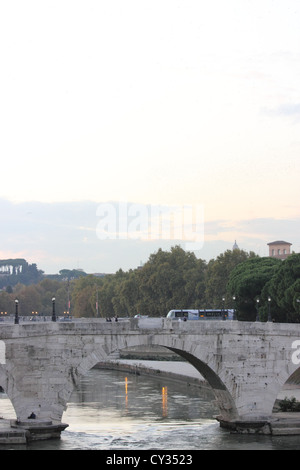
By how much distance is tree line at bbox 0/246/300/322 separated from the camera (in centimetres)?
6338

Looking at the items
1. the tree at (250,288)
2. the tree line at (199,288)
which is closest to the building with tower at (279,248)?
the tree line at (199,288)

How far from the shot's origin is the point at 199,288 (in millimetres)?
94312

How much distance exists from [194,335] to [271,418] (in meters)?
4.74

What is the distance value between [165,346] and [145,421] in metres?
6.25

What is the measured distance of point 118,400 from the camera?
5316 cm

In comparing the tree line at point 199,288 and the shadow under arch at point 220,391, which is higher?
the tree line at point 199,288

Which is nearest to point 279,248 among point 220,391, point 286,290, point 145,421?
point 286,290

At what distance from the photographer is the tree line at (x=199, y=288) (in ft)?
208

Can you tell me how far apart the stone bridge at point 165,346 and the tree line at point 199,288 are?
8082mm

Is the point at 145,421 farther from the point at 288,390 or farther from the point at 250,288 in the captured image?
the point at 250,288

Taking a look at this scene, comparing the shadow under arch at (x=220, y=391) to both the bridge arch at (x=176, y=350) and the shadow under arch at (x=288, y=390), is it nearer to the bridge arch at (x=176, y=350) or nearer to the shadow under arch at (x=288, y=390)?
the bridge arch at (x=176, y=350)

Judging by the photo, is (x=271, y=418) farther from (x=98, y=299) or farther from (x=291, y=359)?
(x=98, y=299)

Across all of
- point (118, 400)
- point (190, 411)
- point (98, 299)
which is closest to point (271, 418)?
point (190, 411)

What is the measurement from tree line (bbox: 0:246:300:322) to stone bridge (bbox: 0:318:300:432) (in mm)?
8082
